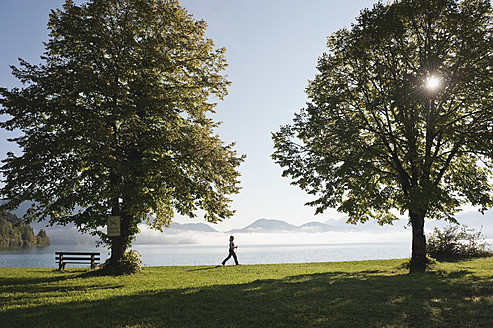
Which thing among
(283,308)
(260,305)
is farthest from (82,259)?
(283,308)

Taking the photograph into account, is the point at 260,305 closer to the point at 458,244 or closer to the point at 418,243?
the point at 418,243

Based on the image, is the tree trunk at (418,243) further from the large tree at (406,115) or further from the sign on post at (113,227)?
the sign on post at (113,227)

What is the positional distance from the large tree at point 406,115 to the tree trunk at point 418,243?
2.2 inches

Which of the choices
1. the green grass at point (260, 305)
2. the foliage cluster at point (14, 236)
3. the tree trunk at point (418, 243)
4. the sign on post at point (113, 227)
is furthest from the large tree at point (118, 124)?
the foliage cluster at point (14, 236)

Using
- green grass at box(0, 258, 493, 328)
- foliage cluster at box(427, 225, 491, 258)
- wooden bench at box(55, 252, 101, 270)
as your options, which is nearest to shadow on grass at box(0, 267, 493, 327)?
green grass at box(0, 258, 493, 328)

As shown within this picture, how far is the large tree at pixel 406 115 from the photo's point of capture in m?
18.0

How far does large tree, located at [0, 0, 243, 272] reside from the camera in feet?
59.8

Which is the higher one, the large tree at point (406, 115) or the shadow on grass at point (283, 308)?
the large tree at point (406, 115)

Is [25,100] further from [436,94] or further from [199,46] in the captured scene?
[436,94]

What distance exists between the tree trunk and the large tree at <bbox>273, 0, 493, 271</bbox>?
6cm

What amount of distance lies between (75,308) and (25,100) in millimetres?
13150

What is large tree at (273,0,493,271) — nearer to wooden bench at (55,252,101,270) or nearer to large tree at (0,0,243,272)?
large tree at (0,0,243,272)

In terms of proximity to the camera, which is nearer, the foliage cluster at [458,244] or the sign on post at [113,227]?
the sign on post at [113,227]

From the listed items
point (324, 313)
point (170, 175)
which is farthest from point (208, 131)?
point (324, 313)
